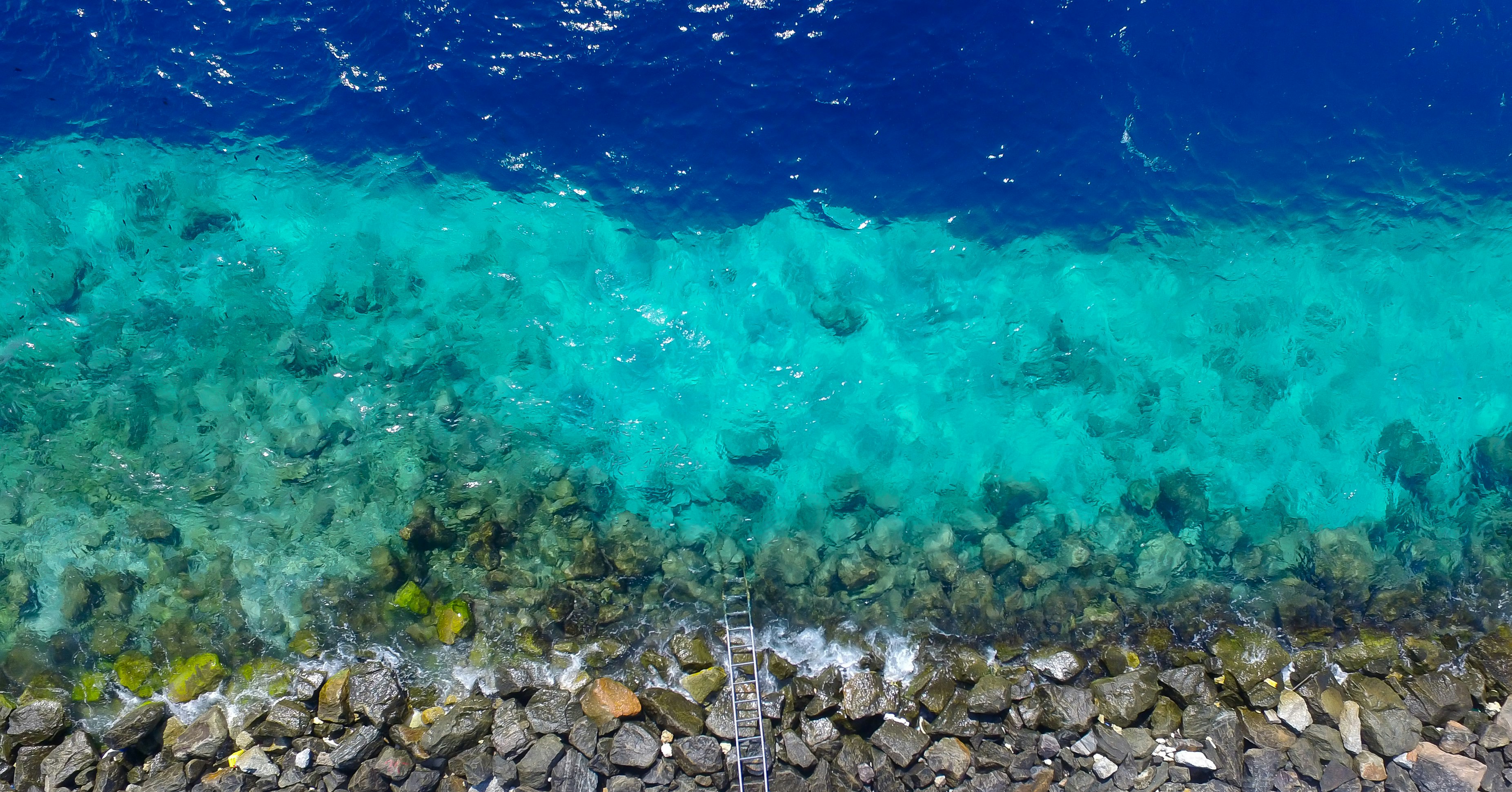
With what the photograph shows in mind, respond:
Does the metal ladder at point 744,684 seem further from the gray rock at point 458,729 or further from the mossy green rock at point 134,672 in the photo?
the mossy green rock at point 134,672

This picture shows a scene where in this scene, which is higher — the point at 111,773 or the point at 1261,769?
the point at 111,773

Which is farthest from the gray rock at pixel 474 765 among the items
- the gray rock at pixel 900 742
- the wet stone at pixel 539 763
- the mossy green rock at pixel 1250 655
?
the mossy green rock at pixel 1250 655

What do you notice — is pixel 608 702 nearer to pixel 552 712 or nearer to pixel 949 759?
pixel 552 712

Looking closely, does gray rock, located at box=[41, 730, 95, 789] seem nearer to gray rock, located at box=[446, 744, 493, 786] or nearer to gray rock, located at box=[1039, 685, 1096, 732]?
gray rock, located at box=[446, 744, 493, 786]

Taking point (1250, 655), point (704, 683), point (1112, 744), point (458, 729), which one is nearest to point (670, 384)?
point (704, 683)

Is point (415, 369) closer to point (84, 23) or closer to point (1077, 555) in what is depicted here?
point (84, 23)

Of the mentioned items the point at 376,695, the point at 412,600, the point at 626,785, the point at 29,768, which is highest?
the point at 412,600

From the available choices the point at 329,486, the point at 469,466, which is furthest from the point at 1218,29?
the point at 329,486
